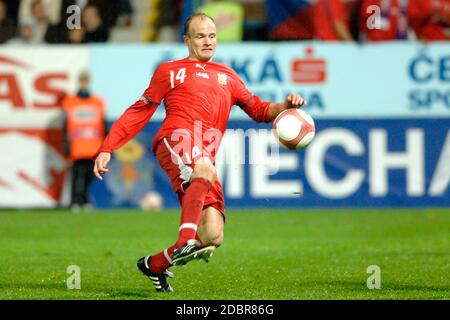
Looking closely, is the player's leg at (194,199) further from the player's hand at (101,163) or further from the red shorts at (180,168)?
the player's hand at (101,163)

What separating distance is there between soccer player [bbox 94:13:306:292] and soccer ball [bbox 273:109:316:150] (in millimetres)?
90

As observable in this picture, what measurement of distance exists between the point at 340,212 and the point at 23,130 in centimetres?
528

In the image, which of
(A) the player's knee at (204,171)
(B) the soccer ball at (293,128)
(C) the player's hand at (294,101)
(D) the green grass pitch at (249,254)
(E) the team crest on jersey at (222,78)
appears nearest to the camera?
(A) the player's knee at (204,171)

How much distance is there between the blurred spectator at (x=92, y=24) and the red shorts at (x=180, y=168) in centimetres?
1104

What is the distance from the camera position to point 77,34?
64.6ft

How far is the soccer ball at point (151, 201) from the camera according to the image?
1930 cm

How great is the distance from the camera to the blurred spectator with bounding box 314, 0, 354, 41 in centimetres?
1936

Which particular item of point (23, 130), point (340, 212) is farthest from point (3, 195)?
point (340, 212)

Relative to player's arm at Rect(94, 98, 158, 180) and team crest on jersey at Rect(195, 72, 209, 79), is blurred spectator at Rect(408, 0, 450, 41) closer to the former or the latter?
team crest on jersey at Rect(195, 72, 209, 79)

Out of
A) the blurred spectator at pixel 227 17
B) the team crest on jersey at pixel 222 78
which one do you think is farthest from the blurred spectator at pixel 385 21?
the team crest on jersey at pixel 222 78

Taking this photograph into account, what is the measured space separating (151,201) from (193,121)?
34.5ft

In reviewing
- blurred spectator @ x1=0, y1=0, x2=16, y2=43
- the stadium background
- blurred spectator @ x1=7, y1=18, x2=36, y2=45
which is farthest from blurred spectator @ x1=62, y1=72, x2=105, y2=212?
blurred spectator @ x1=0, y1=0, x2=16, y2=43

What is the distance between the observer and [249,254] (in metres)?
12.6

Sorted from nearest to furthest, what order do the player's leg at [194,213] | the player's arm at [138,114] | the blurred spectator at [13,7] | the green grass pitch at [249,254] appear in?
the player's leg at [194,213]
the player's arm at [138,114]
the green grass pitch at [249,254]
the blurred spectator at [13,7]
